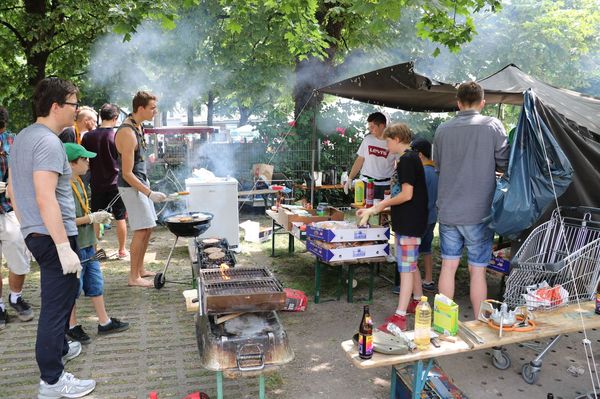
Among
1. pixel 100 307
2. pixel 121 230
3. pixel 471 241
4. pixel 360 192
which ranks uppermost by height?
pixel 360 192

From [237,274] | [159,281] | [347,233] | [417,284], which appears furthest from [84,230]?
[417,284]

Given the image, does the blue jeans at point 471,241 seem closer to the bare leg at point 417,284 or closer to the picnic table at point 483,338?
the picnic table at point 483,338

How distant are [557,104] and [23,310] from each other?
5.80 m

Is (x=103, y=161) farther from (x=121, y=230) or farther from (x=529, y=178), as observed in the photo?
(x=529, y=178)

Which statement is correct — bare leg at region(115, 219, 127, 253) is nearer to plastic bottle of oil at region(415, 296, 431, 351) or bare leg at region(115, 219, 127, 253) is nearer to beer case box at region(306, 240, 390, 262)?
beer case box at region(306, 240, 390, 262)

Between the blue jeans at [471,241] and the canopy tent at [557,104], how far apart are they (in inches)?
40.7

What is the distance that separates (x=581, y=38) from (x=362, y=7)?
1190cm

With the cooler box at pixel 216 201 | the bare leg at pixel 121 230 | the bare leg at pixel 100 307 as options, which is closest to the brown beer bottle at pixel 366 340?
the bare leg at pixel 100 307

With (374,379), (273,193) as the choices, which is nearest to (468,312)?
(374,379)

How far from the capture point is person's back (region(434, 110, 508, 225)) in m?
3.79

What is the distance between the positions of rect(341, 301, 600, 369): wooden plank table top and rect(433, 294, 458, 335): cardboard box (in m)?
0.09

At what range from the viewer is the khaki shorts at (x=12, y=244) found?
175 inches

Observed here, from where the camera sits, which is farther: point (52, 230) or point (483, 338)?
point (483, 338)

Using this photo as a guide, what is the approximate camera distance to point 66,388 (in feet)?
10.9
